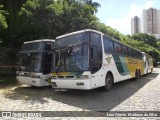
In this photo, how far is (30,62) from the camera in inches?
499

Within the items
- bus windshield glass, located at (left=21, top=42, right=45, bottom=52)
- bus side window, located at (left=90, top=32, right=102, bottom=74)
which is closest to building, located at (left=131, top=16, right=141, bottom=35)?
bus windshield glass, located at (left=21, top=42, right=45, bottom=52)

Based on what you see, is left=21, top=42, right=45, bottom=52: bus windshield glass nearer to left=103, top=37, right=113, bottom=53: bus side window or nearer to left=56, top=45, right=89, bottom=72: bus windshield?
left=56, top=45, right=89, bottom=72: bus windshield

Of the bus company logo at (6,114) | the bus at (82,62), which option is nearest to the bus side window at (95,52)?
the bus at (82,62)

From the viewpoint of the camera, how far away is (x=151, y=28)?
104312 mm

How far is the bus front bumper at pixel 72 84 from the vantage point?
9.59m

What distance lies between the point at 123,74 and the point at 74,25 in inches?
276

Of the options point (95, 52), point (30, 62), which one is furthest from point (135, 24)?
point (95, 52)

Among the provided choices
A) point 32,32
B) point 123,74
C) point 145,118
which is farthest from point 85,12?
point 145,118

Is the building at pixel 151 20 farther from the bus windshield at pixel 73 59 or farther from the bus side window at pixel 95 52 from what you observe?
the bus windshield at pixel 73 59

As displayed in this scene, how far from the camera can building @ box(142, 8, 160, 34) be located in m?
99.6

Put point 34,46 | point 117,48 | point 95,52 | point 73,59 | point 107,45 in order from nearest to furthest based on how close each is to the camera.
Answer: point 73,59 → point 95,52 → point 107,45 → point 34,46 → point 117,48

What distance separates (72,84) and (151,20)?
322ft

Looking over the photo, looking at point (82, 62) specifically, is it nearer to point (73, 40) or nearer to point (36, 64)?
point (73, 40)

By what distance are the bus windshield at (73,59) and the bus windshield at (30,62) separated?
6.35 ft
